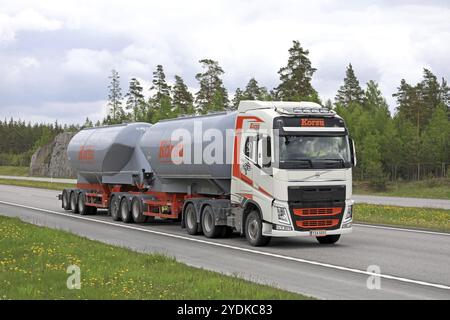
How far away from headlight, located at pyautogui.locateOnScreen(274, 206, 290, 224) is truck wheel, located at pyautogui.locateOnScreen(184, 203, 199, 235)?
4424mm

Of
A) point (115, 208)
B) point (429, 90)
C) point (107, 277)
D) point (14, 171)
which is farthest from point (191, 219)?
point (14, 171)

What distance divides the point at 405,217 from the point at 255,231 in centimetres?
1122

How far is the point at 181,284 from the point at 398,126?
2711 inches

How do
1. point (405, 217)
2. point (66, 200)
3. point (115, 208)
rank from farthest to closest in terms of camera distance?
point (66, 200)
point (405, 217)
point (115, 208)

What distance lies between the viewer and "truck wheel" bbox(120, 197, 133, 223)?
2578cm

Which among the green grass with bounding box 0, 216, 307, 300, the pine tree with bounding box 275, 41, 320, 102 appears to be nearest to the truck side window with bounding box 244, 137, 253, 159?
the green grass with bounding box 0, 216, 307, 300

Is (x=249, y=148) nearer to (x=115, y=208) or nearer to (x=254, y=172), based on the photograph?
(x=254, y=172)

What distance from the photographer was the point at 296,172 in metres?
17.2

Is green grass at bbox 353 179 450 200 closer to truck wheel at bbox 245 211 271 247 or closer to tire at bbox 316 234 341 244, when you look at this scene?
tire at bbox 316 234 341 244

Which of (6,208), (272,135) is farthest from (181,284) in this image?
(6,208)

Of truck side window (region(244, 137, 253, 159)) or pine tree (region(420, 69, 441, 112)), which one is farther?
pine tree (region(420, 69, 441, 112))

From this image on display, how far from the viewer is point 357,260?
15375 millimetres

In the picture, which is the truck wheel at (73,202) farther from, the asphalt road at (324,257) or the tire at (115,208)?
the asphalt road at (324,257)

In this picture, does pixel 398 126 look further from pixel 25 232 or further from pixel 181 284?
pixel 181 284
